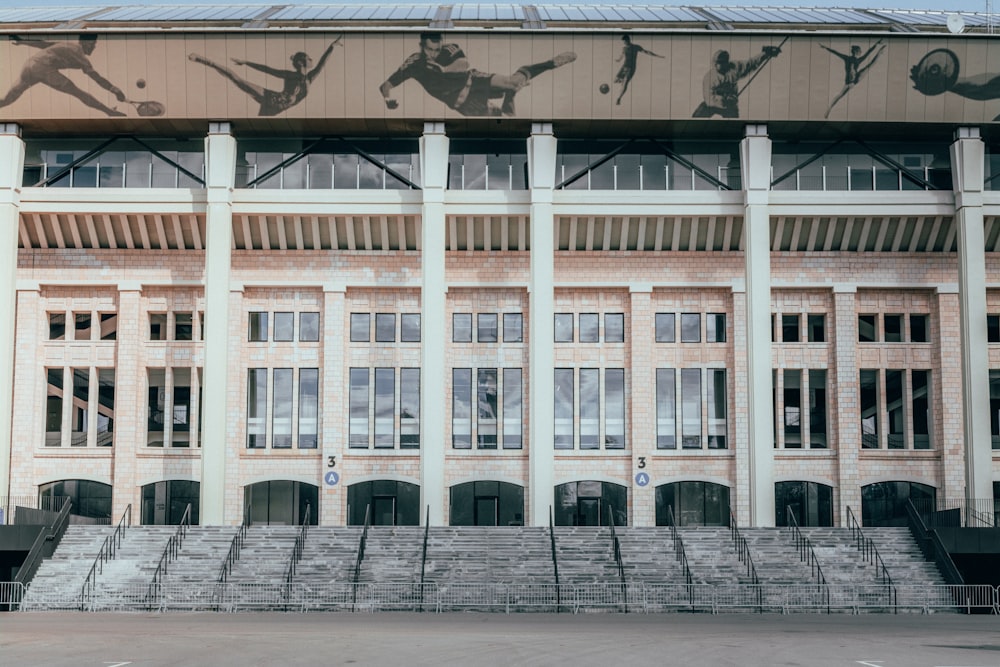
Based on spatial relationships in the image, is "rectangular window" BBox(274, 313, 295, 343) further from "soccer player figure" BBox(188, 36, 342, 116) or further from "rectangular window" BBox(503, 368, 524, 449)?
"rectangular window" BBox(503, 368, 524, 449)

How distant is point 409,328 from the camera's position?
47938 millimetres

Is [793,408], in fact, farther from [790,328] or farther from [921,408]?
[921,408]

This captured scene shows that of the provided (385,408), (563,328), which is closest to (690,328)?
(563,328)

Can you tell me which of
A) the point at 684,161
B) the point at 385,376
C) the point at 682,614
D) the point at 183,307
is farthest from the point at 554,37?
the point at 682,614

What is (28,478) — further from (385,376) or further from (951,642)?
(951,642)

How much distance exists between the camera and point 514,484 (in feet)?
154

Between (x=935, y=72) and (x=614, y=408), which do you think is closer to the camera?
(x=935, y=72)

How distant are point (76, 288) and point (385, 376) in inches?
504

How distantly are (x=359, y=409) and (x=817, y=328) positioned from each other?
61.2 ft

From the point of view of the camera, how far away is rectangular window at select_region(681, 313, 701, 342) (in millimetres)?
48094

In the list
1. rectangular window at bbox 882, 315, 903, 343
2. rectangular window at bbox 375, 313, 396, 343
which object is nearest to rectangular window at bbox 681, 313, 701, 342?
rectangular window at bbox 882, 315, 903, 343

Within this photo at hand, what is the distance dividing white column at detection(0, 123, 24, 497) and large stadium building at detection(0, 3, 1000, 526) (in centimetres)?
13

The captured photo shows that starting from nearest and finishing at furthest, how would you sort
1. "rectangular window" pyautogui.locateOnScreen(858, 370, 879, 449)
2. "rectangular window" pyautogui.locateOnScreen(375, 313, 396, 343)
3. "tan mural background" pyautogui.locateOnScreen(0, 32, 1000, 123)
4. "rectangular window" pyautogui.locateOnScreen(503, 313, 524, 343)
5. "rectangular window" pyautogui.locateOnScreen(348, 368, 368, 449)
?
1. "tan mural background" pyautogui.locateOnScreen(0, 32, 1000, 123)
2. "rectangular window" pyautogui.locateOnScreen(348, 368, 368, 449)
3. "rectangular window" pyautogui.locateOnScreen(858, 370, 879, 449)
4. "rectangular window" pyautogui.locateOnScreen(375, 313, 396, 343)
5. "rectangular window" pyautogui.locateOnScreen(503, 313, 524, 343)

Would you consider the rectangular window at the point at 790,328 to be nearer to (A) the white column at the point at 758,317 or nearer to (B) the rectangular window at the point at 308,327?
(A) the white column at the point at 758,317
